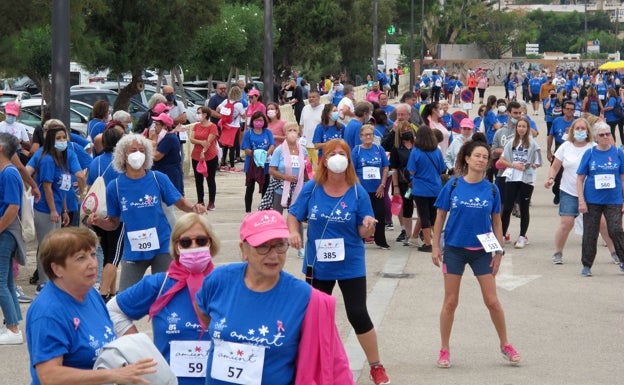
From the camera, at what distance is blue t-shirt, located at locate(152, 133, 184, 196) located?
14492 mm

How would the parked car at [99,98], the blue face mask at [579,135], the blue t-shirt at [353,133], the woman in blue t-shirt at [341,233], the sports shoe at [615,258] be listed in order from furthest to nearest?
the parked car at [99,98] < the blue t-shirt at [353,133] < the sports shoe at [615,258] < the blue face mask at [579,135] < the woman in blue t-shirt at [341,233]

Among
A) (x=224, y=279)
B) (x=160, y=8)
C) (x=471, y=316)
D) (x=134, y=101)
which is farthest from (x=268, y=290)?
(x=134, y=101)

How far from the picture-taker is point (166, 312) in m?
5.75

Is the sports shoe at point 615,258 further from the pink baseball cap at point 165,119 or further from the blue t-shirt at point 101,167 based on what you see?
the blue t-shirt at point 101,167

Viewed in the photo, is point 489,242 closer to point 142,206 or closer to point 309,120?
point 142,206

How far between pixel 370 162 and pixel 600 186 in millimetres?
2961

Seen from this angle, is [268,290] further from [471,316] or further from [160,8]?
[160,8]

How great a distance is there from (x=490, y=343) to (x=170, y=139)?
18.4ft

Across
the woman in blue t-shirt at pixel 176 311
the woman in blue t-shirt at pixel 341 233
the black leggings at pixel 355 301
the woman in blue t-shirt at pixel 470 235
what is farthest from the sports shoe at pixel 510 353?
the woman in blue t-shirt at pixel 176 311

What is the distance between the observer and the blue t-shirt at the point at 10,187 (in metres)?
9.78

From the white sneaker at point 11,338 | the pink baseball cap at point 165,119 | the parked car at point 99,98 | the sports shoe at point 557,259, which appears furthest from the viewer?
the parked car at point 99,98

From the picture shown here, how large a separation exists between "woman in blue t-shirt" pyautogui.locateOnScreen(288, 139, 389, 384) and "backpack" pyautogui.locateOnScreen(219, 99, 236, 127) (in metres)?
15.0

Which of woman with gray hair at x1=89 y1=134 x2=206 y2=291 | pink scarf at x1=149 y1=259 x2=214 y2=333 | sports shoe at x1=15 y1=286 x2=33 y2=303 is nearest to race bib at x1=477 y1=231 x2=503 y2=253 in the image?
woman with gray hair at x1=89 y1=134 x2=206 y2=291

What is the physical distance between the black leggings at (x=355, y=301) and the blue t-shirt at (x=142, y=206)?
133 cm
